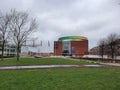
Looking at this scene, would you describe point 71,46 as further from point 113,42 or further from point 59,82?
point 59,82

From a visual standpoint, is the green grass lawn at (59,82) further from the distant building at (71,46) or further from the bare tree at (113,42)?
the distant building at (71,46)

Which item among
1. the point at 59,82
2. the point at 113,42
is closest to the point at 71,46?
the point at 113,42

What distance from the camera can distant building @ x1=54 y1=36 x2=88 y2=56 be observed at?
12962 cm

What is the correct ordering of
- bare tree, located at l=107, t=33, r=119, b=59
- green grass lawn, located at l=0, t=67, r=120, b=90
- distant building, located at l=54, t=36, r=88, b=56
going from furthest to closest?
distant building, located at l=54, t=36, r=88, b=56 < bare tree, located at l=107, t=33, r=119, b=59 < green grass lawn, located at l=0, t=67, r=120, b=90

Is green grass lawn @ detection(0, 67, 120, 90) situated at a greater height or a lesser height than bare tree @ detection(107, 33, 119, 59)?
lesser

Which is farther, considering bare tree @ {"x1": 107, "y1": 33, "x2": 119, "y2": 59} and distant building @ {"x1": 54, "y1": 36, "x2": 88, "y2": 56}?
distant building @ {"x1": 54, "y1": 36, "x2": 88, "y2": 56}

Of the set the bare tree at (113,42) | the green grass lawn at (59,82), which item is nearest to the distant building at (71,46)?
the bare tree at (113,42)

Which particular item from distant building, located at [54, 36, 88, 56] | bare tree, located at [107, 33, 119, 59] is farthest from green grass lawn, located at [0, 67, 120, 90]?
distant building, located at [54, 36, 88, 56]

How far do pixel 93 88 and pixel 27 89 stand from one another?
2876 millimetres

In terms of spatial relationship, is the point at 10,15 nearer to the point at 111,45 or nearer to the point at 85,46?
the point at 111,45

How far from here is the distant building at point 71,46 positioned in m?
130

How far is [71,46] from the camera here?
129375 millimetres

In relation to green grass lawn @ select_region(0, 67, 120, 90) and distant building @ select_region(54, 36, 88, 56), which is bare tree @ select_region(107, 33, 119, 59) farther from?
distant building @ select_region(54, 36, 88, 56)

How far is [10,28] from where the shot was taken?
44469 millimetres
